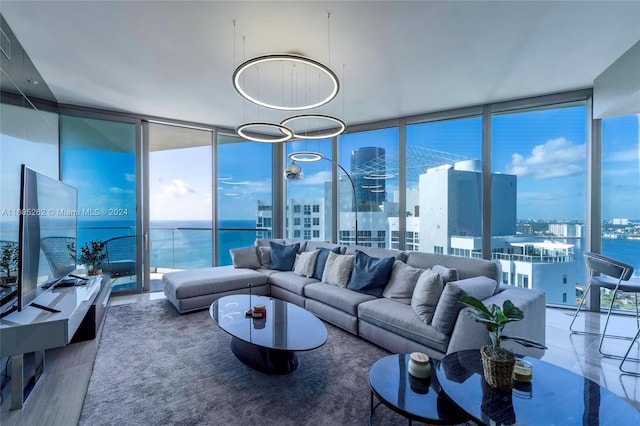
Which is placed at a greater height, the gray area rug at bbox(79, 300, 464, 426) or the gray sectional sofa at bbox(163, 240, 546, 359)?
the gray sectional sofa at bbox(163, 240, 546, 359)

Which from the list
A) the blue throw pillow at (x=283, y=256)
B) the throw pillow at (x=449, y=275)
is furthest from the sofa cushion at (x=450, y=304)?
the blue throw pillow at (x=283, y=256)


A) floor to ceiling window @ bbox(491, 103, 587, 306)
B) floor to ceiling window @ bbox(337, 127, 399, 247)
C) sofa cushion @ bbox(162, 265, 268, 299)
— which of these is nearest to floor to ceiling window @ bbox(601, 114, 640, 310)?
floor to ceiling window @ bbox(491, 103, 587, 306)

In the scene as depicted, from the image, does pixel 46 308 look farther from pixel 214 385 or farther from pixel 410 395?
pixel 410 395

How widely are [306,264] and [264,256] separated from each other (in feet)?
3.29

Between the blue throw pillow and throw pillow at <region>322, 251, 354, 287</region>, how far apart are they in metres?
0.89

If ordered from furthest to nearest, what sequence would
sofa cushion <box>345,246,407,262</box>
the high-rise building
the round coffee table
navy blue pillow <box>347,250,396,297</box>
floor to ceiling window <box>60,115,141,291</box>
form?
the high-rise building → floor to ceiling window <box>60,115,141,291</box> → sofa cushion <box>345,246,407,262</box> → navy blue pillow <box>347,250,396,297</box> → the round coffee table

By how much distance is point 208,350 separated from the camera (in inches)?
108

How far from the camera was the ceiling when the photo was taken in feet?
7.65

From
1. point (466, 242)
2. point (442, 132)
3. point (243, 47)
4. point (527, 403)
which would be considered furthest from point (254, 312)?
point (442, 132)

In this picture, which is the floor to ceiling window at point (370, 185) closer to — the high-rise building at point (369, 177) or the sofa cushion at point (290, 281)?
the high-rise building at point (369, 177)

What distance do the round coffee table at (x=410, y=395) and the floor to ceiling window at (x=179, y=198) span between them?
4607 mm

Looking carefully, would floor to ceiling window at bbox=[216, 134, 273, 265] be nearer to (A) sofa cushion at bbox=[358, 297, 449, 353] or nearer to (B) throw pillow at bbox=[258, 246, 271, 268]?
(B) throw pillow at bbox=[258, 246, 271, 268]

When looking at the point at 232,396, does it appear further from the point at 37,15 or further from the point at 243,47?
the point at 37,15

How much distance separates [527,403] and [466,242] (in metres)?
3.50
